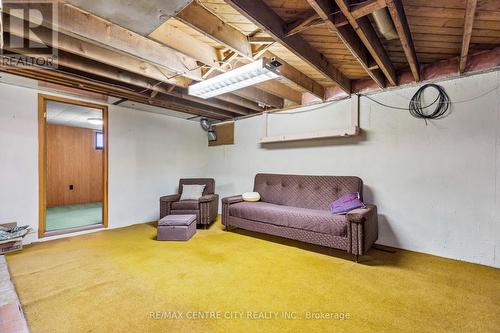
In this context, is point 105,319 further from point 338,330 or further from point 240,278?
point 338,330

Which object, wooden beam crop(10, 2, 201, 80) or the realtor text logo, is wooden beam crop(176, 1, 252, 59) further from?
the realtor text logo

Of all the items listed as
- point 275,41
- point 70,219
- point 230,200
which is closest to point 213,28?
point 275,41

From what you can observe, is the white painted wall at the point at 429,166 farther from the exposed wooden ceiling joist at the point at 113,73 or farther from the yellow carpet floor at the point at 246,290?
the exposed wooden ceiling joist at the point at 113,73

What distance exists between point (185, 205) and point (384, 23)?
379 cm

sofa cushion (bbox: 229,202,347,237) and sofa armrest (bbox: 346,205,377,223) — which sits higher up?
sofa armrest (bbox: 346,205,377,223)

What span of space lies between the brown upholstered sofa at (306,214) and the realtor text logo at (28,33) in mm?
2984

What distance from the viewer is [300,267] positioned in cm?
265

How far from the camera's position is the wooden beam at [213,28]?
181 cm

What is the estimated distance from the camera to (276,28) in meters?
1.97

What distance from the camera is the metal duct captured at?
6.21ft

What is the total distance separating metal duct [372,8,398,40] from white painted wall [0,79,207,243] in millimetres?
4313

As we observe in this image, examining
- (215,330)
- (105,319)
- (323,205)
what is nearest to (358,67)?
(323,205)

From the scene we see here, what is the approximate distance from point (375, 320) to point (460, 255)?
1.93 meters

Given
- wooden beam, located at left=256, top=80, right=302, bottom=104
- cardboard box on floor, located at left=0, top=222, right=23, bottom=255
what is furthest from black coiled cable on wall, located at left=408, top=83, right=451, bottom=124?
cardboard box on floor, located at left=0, top=222, right=23, bottom=255
